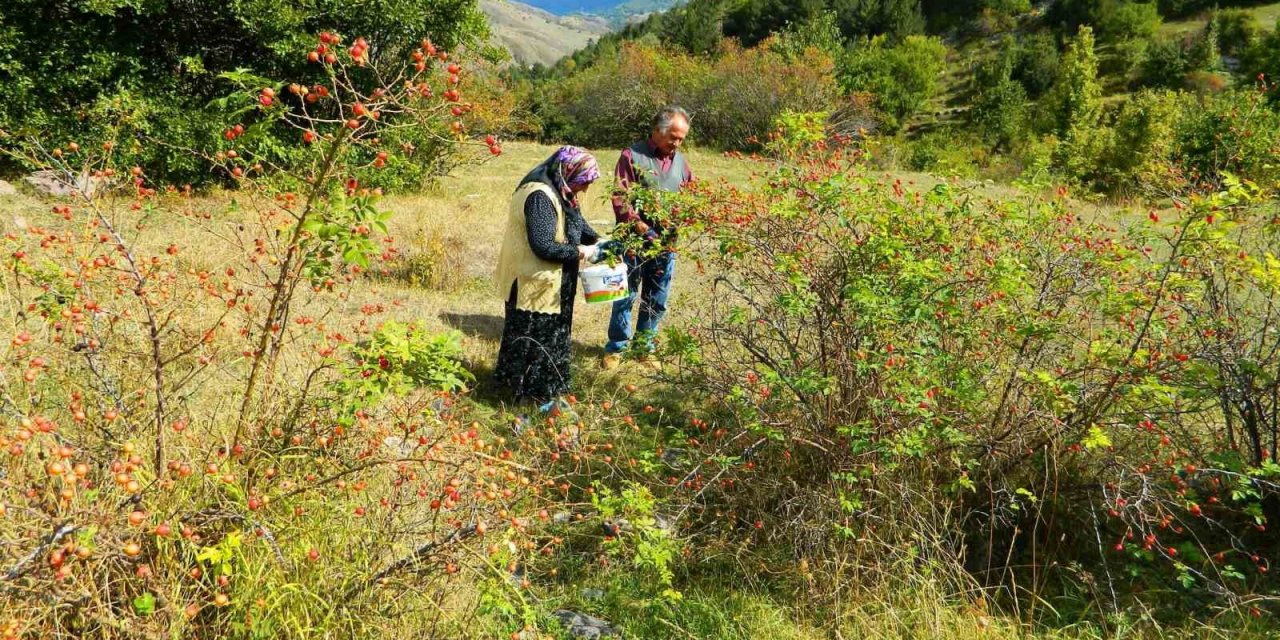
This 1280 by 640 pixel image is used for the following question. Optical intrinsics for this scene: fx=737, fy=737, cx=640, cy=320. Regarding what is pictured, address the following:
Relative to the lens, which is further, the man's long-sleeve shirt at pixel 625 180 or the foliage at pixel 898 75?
the foliage at pixel 898 75

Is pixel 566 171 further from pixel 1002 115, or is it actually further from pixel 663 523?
pixel 1002 115

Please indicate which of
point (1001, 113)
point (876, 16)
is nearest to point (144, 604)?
point (1001, 113)

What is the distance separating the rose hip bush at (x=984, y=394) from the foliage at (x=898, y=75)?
36.0 meters

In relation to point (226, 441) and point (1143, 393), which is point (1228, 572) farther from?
point (226, 441)

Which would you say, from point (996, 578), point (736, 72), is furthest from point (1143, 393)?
point (736, 72)

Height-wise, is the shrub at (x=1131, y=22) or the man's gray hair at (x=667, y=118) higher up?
the shrub at (x=1131, y=22)

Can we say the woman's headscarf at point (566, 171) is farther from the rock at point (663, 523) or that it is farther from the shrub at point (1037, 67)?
the shrub at point (1037, 67)

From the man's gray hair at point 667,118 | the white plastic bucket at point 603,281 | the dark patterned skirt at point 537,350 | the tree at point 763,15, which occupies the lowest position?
the dark patterned skirt at point 537,350

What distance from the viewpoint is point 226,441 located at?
7.26ft

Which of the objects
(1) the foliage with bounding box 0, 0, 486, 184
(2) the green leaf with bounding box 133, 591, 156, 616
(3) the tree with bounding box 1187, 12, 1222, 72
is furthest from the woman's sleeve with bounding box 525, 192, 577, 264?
(3) the tree with bounding box 1187, 12, 1222, 72

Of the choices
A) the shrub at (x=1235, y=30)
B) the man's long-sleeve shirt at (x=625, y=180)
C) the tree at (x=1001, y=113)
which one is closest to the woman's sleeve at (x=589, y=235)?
the man's long-sleeve shirt at (x=625, y=180)

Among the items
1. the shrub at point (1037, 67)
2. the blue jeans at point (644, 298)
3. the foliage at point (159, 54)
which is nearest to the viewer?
the blue jeans at point (644, 298)

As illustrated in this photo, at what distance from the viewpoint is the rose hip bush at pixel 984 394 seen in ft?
9.06

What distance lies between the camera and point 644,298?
4695 mm
